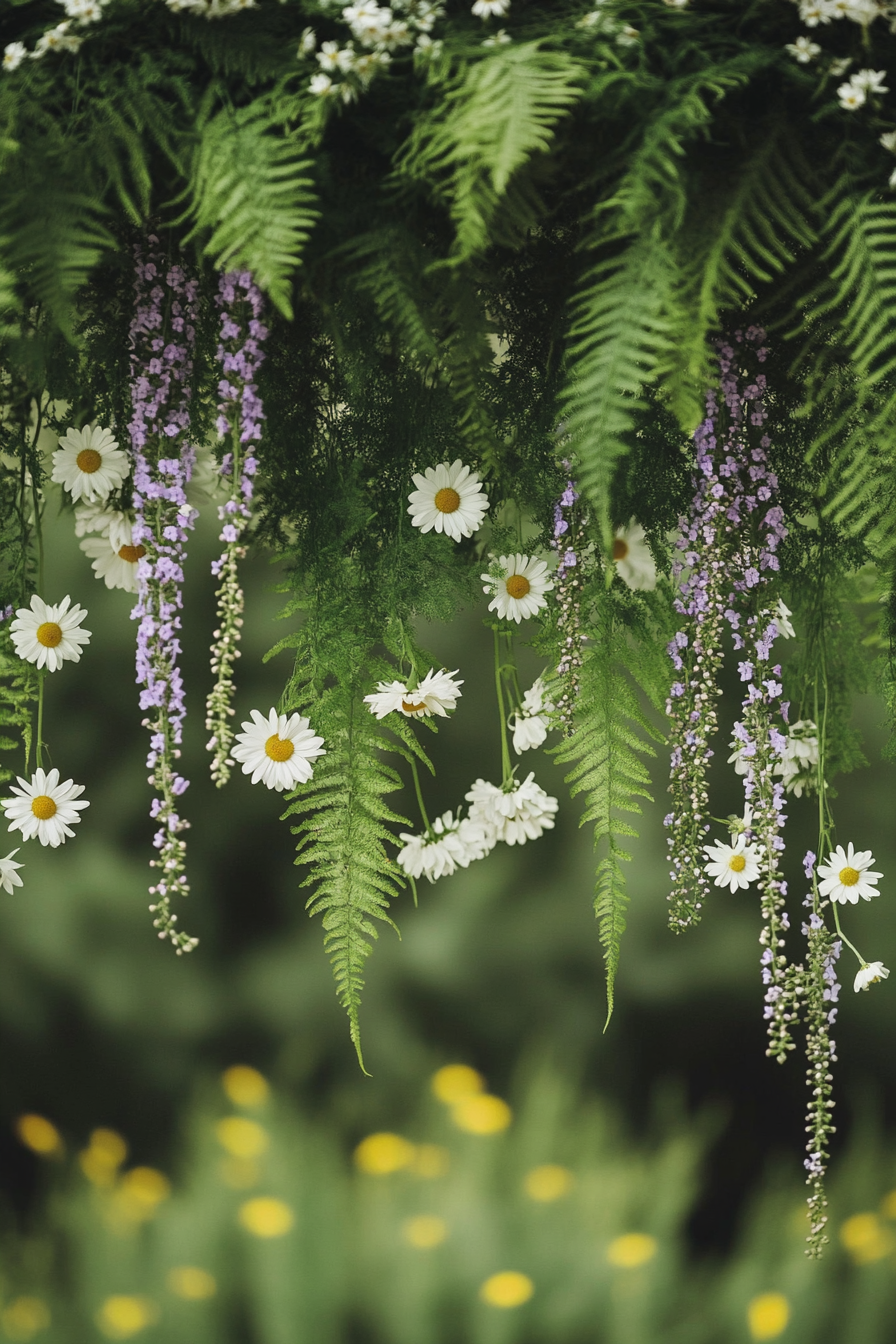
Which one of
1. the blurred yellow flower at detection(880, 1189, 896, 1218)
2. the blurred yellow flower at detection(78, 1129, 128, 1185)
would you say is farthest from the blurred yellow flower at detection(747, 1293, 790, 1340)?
the blurred yellow flower at detection(78, 1129, 128, 1185)

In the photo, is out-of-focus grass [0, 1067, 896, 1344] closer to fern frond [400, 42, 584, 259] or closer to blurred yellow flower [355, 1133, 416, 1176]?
blurred yellow flower [355, 1133, 416, 1176]

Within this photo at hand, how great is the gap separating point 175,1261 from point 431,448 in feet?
5.49

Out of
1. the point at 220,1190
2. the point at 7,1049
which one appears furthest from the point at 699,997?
the point at 7,1049

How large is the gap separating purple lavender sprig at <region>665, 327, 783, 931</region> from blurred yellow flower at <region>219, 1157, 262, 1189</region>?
140 cm

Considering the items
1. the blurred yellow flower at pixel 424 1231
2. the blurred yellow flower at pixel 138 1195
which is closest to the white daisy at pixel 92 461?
the blurred yellow flower at pixel 424 1231

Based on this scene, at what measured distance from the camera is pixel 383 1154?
2135 millimetres

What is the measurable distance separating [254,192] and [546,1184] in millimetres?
1918

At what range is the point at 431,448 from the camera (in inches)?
29.7

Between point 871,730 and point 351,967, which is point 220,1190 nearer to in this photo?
point 351,967

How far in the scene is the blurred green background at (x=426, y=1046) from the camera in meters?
1.98

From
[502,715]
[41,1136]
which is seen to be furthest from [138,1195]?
[502,715]

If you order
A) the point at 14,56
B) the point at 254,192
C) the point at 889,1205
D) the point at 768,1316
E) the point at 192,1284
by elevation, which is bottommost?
the point at 768,1316

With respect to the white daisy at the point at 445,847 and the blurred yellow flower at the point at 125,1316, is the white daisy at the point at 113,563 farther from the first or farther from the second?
the blurred yellow flower at the point at 125,1316

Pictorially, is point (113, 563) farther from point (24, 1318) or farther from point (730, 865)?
point (24, 1318)
